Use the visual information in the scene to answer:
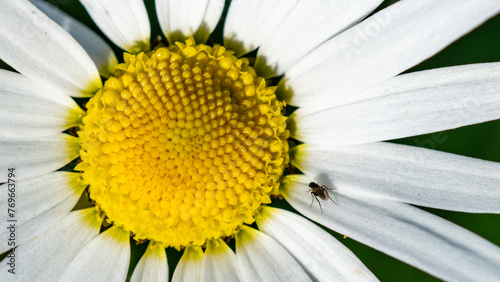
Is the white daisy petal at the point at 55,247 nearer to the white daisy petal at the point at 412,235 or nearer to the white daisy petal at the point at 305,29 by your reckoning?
the white daisy petal at the point at 412,235

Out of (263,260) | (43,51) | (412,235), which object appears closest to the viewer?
(412,235)

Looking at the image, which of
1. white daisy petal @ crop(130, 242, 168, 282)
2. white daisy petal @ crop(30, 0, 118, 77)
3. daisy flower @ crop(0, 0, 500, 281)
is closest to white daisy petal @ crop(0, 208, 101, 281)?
daisy flower @ crop(0, 0, 500, 281)

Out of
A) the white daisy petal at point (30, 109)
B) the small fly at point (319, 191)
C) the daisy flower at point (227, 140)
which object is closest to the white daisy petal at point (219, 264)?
the daisy flower at point (227, 140)

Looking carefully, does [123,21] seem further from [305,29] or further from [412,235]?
[412,235]

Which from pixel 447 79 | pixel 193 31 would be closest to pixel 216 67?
pixel 193 31

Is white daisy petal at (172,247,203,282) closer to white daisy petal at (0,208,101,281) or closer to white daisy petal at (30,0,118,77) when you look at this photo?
white daisy petal at (0,208,101,281)

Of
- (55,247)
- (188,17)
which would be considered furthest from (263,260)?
(188,17)
